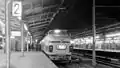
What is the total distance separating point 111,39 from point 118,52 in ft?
7.49

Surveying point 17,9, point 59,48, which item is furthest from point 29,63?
point 17,9

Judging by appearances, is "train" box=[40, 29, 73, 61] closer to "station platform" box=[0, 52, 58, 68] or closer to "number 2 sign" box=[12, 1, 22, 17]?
"station platform" box=[0, 52, 58, 68]

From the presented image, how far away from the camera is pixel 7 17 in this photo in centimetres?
774

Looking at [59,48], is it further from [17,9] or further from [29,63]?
[17,9]

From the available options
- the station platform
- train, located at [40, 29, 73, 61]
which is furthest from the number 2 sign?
train, located at [40, 29, 73, 61]

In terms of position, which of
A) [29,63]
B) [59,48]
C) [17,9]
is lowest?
[29,63]

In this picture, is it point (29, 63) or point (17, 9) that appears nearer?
point (17, 9)

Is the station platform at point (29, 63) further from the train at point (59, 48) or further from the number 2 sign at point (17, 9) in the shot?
the number 2 sign at point (17, 9)

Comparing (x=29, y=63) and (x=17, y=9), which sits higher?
(x=17, y=9)

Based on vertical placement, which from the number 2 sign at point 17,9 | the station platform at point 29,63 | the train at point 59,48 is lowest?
the station platform at point 29,63

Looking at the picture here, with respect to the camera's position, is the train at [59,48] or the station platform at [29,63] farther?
the train at [59,48]

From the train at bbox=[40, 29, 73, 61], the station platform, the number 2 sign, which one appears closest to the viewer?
the number 2 sign

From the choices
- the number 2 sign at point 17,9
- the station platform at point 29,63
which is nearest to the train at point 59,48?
the station platform at point 29,63

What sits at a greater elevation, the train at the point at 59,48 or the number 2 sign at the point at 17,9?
the number 2 sign at the point at 17,9
